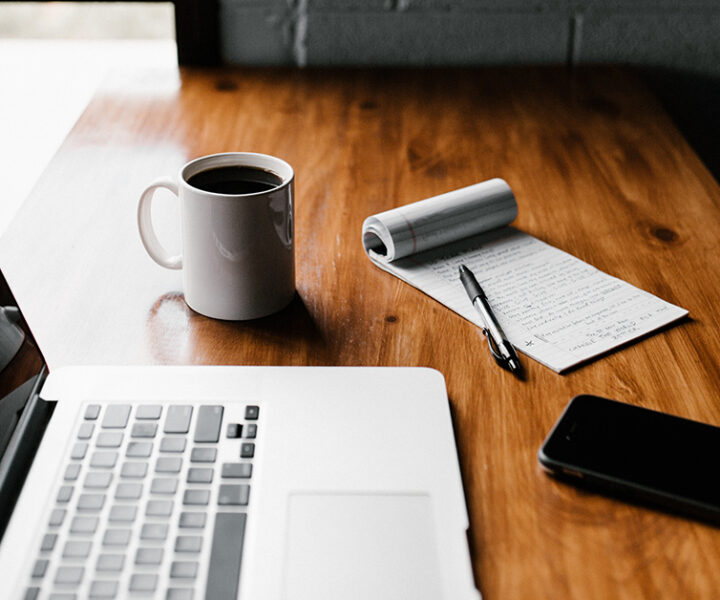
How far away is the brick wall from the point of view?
4.61 ft

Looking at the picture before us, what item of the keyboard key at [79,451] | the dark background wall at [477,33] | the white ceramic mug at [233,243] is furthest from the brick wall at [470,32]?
the keyboard key at [79,451]

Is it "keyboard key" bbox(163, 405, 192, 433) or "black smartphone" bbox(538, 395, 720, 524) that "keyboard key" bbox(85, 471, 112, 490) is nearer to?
"keyboard key" bbox(163, 405, 192, 433)

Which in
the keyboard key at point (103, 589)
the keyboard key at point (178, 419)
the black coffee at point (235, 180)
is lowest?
the keyboard key at point (178, 419)

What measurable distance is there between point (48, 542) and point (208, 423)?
0.13 m

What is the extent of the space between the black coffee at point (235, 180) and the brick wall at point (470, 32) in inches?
31.3

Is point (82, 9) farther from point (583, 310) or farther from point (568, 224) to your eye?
point (583, 310)

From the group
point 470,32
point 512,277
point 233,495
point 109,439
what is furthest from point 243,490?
point 470,32

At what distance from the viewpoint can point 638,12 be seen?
1.41m

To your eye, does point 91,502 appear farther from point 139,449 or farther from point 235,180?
point 235,180

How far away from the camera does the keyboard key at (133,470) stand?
522mm

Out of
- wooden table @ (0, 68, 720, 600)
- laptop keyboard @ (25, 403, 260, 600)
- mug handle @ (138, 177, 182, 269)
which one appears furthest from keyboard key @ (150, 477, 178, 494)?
mug handle @ (138, 177, 182, 269)

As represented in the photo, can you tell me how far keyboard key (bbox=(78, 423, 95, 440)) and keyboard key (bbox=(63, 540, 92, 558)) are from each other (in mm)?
96

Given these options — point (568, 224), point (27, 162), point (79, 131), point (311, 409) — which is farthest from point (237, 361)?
point (27, 162)

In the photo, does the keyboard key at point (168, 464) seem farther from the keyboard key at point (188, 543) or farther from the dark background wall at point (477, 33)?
the dark background wall at point (477, 33)
